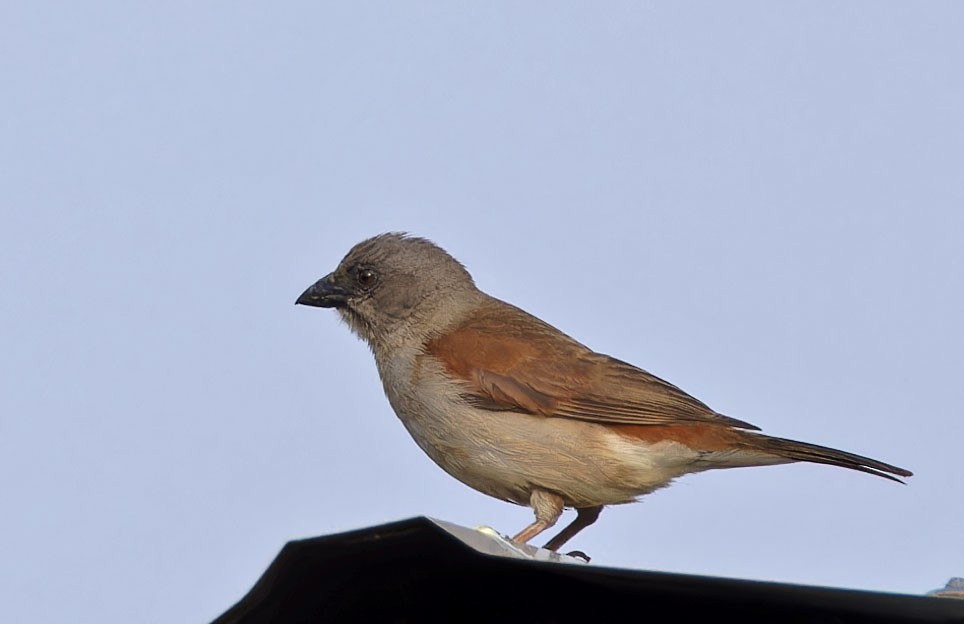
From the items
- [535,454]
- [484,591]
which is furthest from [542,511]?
[484,591]

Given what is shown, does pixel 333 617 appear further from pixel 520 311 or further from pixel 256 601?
pixel 520 311

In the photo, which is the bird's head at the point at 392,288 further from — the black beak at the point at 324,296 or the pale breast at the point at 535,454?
the pale breast at the point at 535,454

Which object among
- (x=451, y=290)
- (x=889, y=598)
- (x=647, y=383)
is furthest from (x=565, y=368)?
(x=889, y=598)

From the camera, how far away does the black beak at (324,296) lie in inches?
355

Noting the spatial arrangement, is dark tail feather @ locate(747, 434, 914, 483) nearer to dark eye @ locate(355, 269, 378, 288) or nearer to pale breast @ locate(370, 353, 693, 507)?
pale breast @ locate(370, 353, 693, 507)

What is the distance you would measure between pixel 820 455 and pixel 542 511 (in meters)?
1.52

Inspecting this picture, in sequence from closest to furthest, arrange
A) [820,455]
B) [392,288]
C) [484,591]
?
[484,591]
[820,455]
[392,288]

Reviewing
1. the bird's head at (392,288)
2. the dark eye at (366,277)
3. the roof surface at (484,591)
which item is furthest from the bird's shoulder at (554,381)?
the roof surface at (484,591)

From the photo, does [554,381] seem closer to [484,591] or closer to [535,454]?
[535,454]

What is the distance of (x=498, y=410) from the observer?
799cm

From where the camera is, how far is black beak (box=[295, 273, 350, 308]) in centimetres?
902

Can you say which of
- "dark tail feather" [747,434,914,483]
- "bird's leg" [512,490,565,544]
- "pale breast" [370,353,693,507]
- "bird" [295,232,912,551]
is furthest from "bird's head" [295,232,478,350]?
"dark tail feather" [747,434,914,483]

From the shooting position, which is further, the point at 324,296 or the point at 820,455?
the point at 324,296

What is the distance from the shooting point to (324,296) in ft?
29.7
